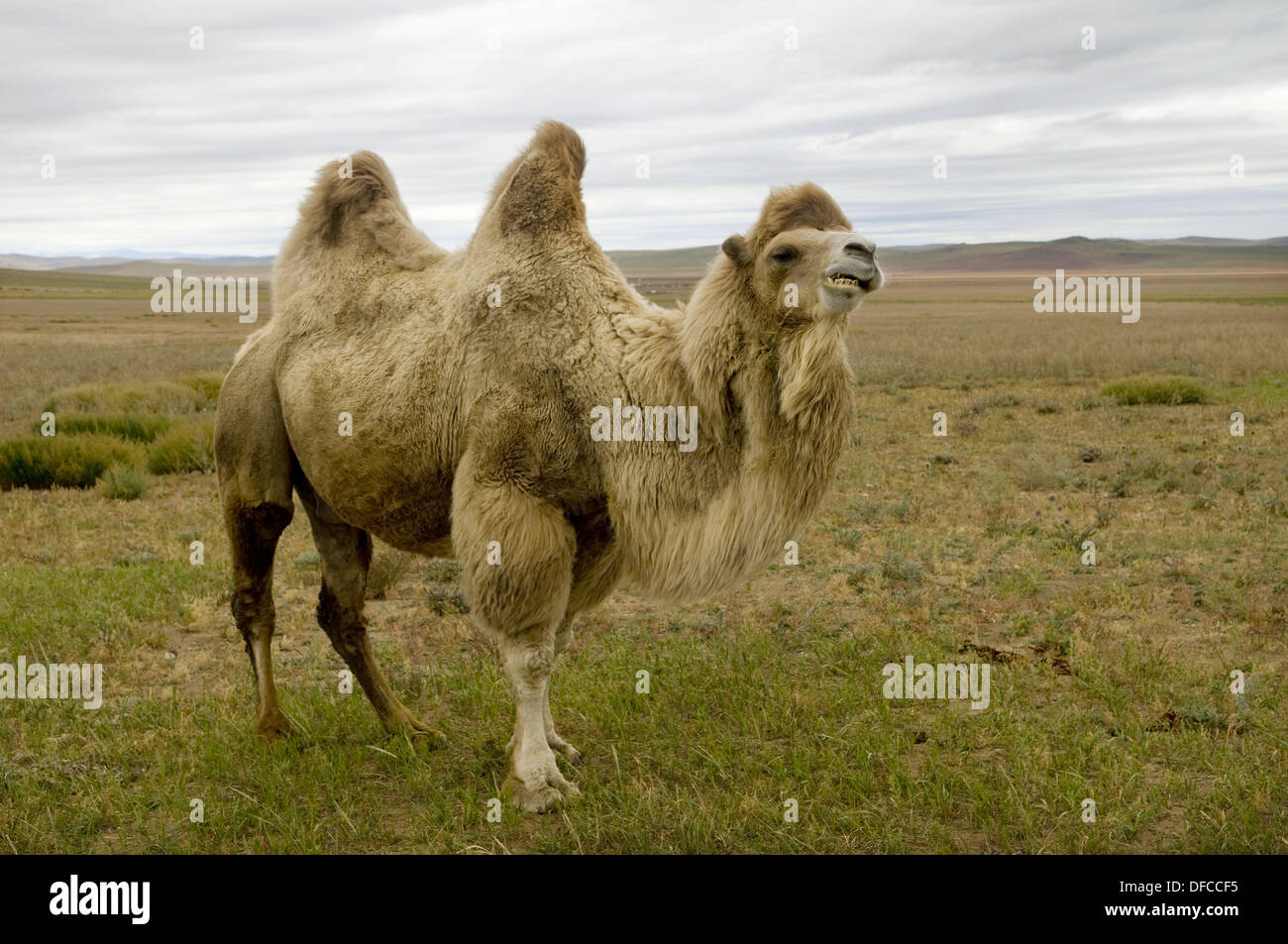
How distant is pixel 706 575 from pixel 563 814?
1.26 metres

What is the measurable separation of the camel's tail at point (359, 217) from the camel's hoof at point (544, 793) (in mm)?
2779

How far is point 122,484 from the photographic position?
13508 millimetres

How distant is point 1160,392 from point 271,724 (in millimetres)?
17712

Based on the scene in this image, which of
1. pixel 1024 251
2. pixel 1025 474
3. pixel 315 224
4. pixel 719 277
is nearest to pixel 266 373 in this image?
pixel 315 224

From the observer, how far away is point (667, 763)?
5.50 m

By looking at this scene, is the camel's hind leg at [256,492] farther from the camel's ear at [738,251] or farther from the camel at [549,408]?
the camel's ear at [738,251]

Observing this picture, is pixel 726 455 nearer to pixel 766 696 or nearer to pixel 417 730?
pixel 766 696

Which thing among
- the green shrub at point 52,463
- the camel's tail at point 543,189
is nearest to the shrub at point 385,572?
the camel's tail at point 543,189

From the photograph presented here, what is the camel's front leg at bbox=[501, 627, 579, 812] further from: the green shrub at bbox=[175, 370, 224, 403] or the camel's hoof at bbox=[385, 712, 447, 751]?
the green shrub at bbox=[175, 370, 224, 403]

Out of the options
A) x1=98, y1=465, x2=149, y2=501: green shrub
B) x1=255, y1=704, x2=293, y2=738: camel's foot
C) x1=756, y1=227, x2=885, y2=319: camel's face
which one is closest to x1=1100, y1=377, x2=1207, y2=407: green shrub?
x1=98, y1=465, x2=149, y2=501: green shrub

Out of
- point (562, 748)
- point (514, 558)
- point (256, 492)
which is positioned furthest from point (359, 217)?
point (562, 748)

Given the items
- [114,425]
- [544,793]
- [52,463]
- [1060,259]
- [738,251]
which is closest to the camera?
[738,251]

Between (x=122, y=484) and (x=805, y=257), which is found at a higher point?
(x=805, y=257)

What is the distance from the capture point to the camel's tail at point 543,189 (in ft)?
17.7
